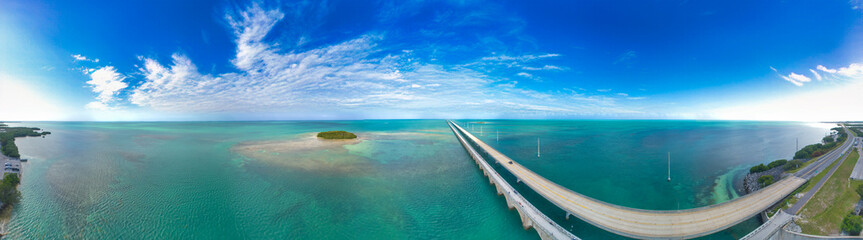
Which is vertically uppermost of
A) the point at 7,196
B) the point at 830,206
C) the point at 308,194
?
the point at 7,196

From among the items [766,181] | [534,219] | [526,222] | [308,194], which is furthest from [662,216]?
[308,194]

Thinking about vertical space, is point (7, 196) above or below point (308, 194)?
above

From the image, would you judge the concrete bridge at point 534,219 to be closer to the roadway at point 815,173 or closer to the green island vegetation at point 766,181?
the roadway at point 815,173

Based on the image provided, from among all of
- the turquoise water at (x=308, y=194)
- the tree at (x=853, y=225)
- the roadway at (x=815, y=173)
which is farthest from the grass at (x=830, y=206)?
the turquoise water at (x=308, y=194)

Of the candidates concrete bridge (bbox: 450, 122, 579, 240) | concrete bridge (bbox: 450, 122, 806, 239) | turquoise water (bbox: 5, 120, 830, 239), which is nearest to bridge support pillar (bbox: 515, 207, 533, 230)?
concrete bridge (bbox: 450, 122, 579, 240)

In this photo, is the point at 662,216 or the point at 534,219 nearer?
the point at 534,219

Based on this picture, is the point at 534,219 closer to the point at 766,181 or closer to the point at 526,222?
the point at 526,222
